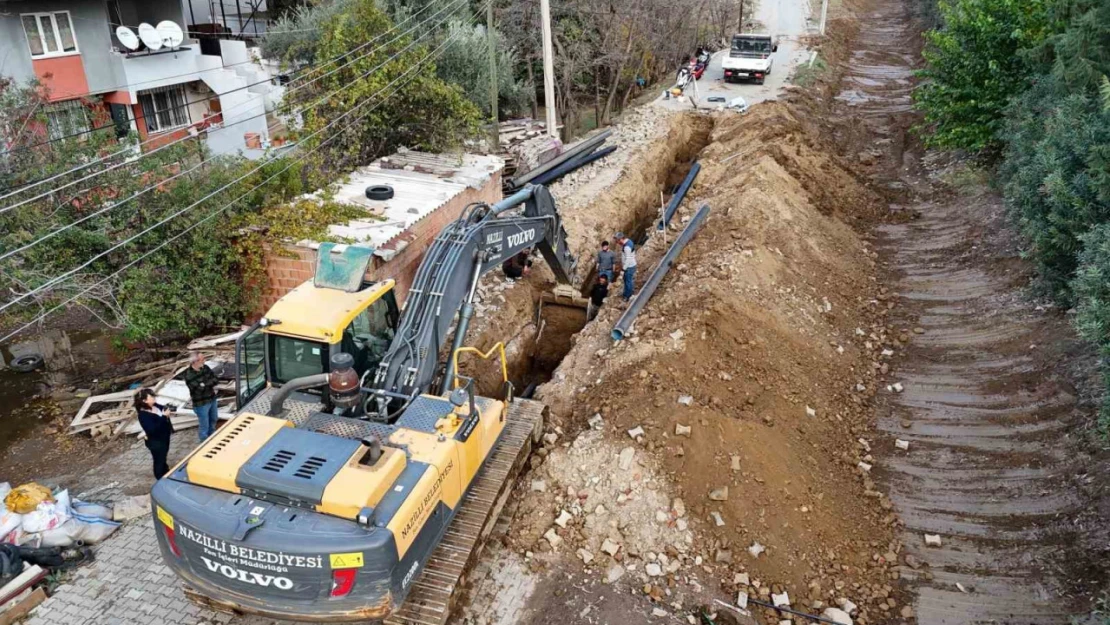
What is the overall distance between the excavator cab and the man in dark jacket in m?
1.65

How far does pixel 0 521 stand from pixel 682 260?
11803mm

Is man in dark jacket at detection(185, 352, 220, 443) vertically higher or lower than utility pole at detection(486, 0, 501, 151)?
lower

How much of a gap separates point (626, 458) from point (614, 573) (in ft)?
5.38

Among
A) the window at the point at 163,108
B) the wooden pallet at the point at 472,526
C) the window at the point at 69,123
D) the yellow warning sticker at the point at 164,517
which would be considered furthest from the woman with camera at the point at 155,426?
the window at the point at 163,108

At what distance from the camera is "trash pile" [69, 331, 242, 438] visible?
11.3 meters

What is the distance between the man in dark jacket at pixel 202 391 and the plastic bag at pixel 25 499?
193 centimetres

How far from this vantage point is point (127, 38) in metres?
19.1

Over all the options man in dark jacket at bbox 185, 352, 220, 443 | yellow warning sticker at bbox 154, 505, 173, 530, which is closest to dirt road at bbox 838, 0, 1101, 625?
yellow warning sticker at bbox 154, 505, 173, 530

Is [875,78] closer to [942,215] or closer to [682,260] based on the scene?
[942,215]

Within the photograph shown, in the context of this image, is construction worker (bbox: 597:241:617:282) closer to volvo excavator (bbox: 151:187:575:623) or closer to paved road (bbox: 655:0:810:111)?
volvo excavator (bbox: 151:187:575:623)

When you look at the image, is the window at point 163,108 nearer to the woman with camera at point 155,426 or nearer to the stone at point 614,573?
the woman with camera at point 155,426

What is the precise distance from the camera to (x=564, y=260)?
14906 millimetres

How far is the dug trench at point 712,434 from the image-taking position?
→ 8898mm

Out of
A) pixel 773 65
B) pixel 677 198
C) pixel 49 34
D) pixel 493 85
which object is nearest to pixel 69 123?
pixel 49 34
